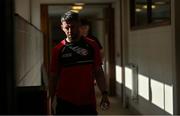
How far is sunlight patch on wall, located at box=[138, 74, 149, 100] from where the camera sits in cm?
573

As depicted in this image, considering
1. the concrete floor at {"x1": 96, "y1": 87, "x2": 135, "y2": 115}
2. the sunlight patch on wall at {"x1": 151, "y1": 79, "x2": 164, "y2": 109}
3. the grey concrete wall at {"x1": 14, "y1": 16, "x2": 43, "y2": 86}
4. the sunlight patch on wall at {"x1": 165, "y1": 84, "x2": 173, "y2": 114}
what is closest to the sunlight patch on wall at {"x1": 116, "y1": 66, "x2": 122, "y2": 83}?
the concrete floor at {"x1": 96, "y1": 87, "x2": 135, "y2": 115}

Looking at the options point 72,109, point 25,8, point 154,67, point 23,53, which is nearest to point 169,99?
point 154,67

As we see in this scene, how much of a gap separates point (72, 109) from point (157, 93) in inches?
102

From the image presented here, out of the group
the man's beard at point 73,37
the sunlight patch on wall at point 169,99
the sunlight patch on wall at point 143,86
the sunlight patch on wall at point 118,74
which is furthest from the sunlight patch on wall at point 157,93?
the sunlight patch on wall at point 118,74

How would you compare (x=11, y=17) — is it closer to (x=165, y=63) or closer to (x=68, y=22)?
(x=68, y=22)

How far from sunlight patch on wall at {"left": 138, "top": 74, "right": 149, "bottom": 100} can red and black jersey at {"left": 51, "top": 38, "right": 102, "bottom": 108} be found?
3.01 m

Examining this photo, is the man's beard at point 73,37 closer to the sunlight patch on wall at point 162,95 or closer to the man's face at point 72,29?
the man's face at point 72,29

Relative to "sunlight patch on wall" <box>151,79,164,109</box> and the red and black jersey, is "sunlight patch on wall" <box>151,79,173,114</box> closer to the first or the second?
"sunlight patch on wall" <box>151,79,164,109</box>

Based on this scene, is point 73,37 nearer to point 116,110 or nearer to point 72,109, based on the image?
point 72,109

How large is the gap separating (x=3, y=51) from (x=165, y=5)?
4.08 meters

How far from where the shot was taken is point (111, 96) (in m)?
8.68

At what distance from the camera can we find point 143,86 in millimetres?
5953

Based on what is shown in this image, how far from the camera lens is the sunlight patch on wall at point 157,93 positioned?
196 inches

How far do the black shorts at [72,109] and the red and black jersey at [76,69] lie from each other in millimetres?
34
